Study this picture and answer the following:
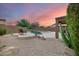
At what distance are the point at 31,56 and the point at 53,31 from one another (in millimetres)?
456

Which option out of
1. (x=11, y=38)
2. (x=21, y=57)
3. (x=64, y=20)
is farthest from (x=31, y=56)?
(x=64, y=20)

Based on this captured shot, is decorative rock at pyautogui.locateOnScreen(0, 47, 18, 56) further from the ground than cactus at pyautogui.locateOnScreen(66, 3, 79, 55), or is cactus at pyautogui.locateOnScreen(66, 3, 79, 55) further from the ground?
cactus at pyautogui.locateOnScreen(66, 3, 79, 55)

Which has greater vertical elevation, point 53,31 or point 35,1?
point 35,1

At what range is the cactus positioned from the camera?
2646 mm

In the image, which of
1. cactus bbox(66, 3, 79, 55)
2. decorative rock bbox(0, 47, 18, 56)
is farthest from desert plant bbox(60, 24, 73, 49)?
decorative rock bbox(0, 47, 18, 56)

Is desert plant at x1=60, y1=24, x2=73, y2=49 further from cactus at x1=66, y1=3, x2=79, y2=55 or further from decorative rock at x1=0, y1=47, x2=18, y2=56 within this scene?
decorative rock at x1=0, y1=47, x2=18, y2=56

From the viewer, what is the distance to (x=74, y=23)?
2.65 m

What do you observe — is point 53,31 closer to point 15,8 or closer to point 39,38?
point 39,38

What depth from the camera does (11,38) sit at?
2.69 m

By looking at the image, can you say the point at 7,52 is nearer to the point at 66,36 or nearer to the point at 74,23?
the point at 66,36

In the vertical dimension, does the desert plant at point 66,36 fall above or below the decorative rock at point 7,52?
above

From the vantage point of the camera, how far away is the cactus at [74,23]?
265cm

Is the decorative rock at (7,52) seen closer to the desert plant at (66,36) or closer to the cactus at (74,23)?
the desert plant at (66,36)

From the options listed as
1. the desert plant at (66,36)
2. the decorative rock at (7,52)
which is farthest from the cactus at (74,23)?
the decorative rock at (7,52)
